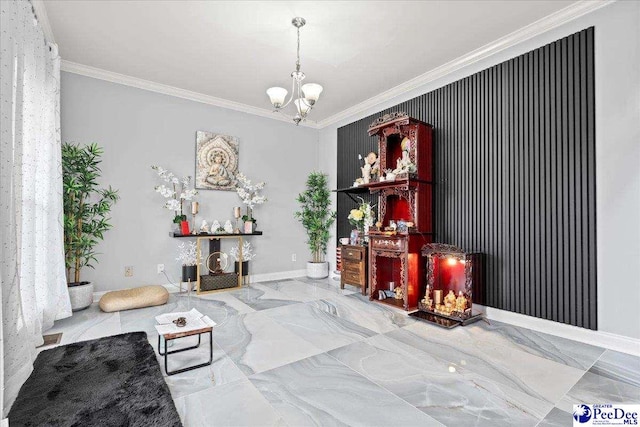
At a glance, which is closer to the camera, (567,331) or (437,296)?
(567,331)

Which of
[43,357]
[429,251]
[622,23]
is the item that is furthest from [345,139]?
[43,357]

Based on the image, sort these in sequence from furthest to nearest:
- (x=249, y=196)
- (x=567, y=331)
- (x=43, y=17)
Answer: (x=249, y=196) → (x=43, y=17) → (x=567, y=331)

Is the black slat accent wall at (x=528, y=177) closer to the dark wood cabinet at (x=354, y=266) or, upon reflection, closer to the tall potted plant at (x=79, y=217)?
the dark wood cabinet at (x=354, y=266)

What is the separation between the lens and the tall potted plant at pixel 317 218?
18.7ft

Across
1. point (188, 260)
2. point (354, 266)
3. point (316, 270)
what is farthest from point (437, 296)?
point (188, 260)

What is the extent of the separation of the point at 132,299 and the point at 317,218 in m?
3.16

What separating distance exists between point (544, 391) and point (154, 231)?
Result: 4.69 m

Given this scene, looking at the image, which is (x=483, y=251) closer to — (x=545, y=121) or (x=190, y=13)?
(x=545, y=121)

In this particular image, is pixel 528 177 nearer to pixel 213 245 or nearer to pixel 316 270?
pixel 316 270

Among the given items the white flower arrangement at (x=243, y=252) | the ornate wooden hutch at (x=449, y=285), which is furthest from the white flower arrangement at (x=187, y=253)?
the ornate wooden hutch at (x=449, y=285)

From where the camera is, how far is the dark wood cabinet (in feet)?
15.0

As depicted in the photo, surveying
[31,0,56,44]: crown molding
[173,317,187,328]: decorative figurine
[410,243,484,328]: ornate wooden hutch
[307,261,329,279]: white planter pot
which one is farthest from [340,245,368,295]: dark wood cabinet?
[31,0,56,44]: crown molding

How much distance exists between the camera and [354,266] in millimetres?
4719

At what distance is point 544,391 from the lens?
6.55 feet
